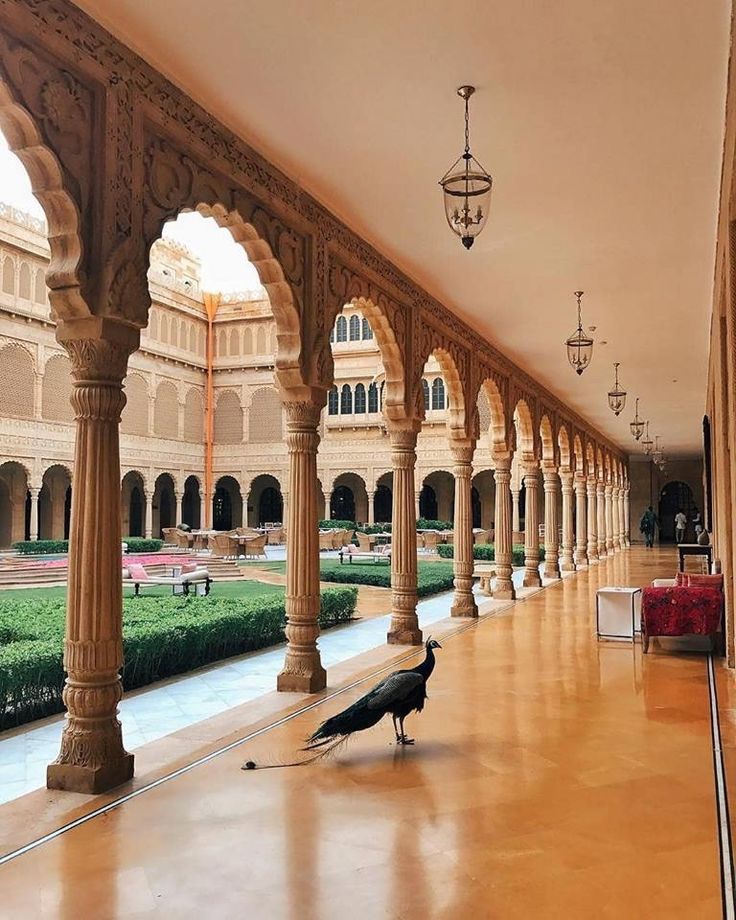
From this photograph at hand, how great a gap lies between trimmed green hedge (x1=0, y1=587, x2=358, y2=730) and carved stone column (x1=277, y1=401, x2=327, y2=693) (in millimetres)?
1566

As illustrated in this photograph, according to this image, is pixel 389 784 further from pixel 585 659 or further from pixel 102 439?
pixel 585 659

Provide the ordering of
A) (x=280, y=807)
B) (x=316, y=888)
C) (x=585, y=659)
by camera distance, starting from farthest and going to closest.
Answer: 1. (x=585, y=659)
2. (x=280, y=807)
3. (x=316, y=888)

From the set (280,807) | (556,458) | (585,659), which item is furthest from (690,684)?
(556,458)

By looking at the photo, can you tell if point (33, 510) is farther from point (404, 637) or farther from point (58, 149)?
point (58, 149)

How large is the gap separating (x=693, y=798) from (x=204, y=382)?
32.3m

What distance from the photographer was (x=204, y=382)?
3478 centimetres

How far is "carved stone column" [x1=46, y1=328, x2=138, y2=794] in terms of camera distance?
423 centimetres

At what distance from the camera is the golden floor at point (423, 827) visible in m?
2.93

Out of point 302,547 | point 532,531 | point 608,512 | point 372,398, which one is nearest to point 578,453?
point 532,531

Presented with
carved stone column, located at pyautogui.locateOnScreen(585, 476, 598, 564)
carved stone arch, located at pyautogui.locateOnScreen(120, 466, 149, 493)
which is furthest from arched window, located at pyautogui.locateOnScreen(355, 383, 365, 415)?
carved stone column, located at pyautogui.locateOnScreen(585, 476, 598, 564)

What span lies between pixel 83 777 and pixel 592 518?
21.4 meters

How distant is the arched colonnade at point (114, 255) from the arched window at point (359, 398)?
2740 cm

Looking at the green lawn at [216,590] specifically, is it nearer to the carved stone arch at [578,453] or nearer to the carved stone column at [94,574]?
the carved stone arch at [578,453]

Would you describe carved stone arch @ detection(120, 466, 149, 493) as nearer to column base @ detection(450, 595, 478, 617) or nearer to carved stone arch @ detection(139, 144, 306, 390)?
column base @ detection(450, 595, 478, 617)
